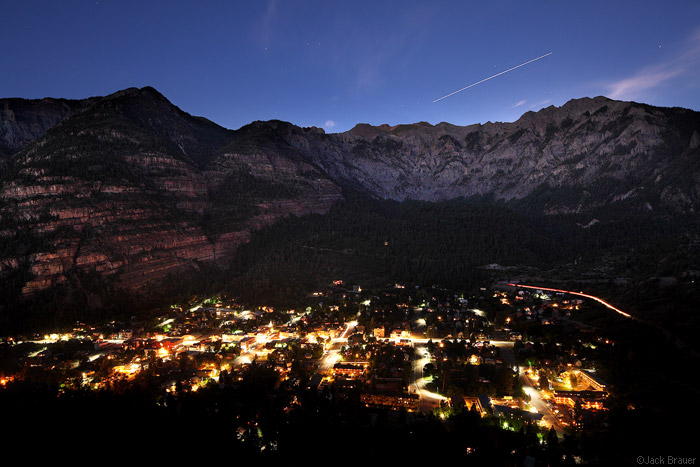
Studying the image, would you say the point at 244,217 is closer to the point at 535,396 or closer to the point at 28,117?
the point at 28,117

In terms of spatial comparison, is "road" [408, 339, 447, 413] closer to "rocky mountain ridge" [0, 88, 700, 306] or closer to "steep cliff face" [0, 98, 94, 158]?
"rocky mountain ridge" [0, 88, 700, 306]

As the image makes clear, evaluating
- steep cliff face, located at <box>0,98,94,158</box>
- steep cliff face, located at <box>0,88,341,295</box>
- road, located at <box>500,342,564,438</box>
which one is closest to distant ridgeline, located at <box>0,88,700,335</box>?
steep cliff face, located at <box>0,88,341,295</box>

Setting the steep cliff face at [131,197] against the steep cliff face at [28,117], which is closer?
the steep cliff face at [131,197]

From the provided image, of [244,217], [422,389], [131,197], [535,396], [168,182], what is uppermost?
[168,182]

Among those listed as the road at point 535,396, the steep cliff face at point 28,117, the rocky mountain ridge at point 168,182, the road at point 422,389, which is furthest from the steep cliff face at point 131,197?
the road at point 535,396

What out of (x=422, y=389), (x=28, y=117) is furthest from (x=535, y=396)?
(x=28, y=117)

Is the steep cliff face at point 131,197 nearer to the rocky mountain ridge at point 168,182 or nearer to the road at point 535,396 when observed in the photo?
the rocky mountain ridge at point 168,182
